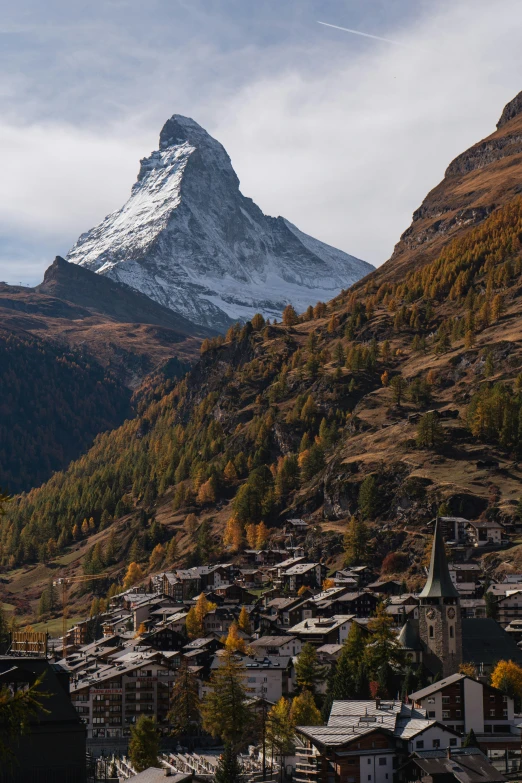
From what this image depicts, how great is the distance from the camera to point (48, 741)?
62.6 meters

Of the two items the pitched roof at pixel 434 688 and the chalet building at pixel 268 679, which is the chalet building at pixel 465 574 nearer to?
the chalet building at pixel 268 679

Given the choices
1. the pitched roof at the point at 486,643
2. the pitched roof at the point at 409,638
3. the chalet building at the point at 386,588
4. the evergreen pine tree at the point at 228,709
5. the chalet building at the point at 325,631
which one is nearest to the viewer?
the evergreen pine tree at the point at 228,709

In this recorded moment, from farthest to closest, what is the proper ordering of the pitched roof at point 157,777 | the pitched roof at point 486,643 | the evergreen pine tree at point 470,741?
1. the pitched roof at point 486,643
2. the evergreen pine tree at point 470,741
3. the pitched roof at point 157,777

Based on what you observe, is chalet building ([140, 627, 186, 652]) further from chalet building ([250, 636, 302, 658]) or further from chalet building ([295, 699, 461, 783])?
chalet building ([295, 699, 461, 783])

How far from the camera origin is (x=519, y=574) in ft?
636

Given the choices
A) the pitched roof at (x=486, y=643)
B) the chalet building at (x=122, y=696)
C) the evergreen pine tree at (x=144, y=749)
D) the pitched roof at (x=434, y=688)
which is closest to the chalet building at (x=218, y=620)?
the chalet building at (x=122, y=696)

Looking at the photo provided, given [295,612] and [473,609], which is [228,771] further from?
[295,612]

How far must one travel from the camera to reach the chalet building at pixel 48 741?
6131 centimetres

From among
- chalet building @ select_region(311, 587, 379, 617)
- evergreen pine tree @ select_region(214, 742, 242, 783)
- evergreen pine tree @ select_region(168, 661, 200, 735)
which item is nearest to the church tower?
evergreen pine tree @ select_region(168, 661, 200, 735)

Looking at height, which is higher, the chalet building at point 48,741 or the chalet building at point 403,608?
the chalet building at point 403,608

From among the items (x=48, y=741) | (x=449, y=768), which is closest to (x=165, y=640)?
(x=449, y=768)

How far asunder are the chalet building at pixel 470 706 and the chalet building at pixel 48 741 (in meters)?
60.3

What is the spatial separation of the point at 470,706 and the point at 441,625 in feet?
93.6

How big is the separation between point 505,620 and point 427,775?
79249mm
